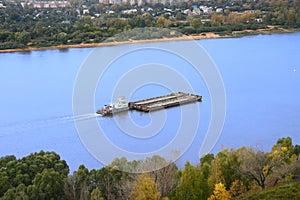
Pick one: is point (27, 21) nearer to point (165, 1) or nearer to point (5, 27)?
point (5, 27)

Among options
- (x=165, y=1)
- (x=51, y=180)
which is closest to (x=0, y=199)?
(x=51, y=180)

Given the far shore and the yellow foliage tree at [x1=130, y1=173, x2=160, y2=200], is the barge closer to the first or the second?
the far shore

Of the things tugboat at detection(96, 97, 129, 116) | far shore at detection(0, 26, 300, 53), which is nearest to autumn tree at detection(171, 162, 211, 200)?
tugboat at detection(96, 97, 129, 116)

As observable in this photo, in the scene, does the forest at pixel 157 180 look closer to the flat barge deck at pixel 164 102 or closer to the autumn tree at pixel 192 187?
the autumn tree at pixel 192 187

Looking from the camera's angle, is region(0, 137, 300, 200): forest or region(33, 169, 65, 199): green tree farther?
region(33, 169, 65, 199): green tree

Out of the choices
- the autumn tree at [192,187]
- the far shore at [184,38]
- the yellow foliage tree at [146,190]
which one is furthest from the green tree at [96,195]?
the far shore at [184,38]

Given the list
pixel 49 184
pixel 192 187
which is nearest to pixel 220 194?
pixel 192 187

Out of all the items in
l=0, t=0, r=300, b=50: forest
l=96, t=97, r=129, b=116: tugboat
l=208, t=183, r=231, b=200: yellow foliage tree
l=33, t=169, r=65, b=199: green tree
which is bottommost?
l=208, t=183, r=231, b=200: yellow foliage tree

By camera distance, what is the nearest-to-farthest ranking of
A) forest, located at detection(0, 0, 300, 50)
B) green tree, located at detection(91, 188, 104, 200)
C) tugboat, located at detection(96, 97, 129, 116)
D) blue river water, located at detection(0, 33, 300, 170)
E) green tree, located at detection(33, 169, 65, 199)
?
green tree, located at detection(91, 188, 104, 200) → green tree, located at detection(33, 169, 65, 199) → blue river water, located at detection(0, 33, 300, 170) → tugboat, located at detection(96, 97, 129, 116) → forest, located at detection(0, 0, 300, 50)
